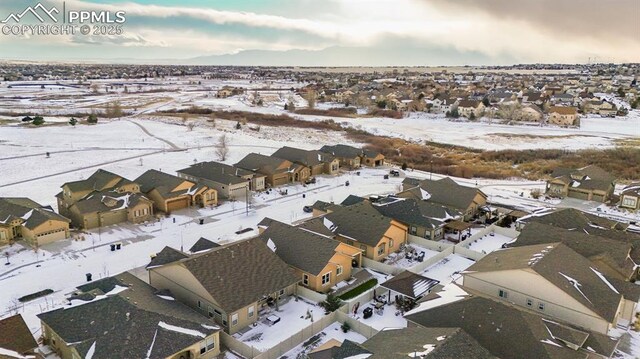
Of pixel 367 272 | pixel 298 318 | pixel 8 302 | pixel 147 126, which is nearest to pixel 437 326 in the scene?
pixel 298 318

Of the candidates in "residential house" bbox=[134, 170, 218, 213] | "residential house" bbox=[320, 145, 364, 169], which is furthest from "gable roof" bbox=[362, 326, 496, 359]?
"residential house" bbox=[320, 145, 364, 169]

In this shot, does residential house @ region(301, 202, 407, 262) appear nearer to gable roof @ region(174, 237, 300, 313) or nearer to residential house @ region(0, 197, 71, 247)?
gable roof @ region(174, 237, 300, 313)

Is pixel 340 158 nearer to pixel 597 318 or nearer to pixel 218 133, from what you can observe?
pixel 218 133

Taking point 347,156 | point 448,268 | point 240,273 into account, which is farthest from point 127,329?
point 347,156

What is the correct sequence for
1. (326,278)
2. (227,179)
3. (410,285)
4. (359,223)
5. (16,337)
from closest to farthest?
(16,337) → (410,285) → (326,278) → (359,223) → (227,179)

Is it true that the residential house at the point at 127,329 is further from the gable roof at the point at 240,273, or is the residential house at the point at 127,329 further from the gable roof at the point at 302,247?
the gable roof at the point at 302,247

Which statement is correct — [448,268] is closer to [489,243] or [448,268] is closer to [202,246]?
[489,243]
